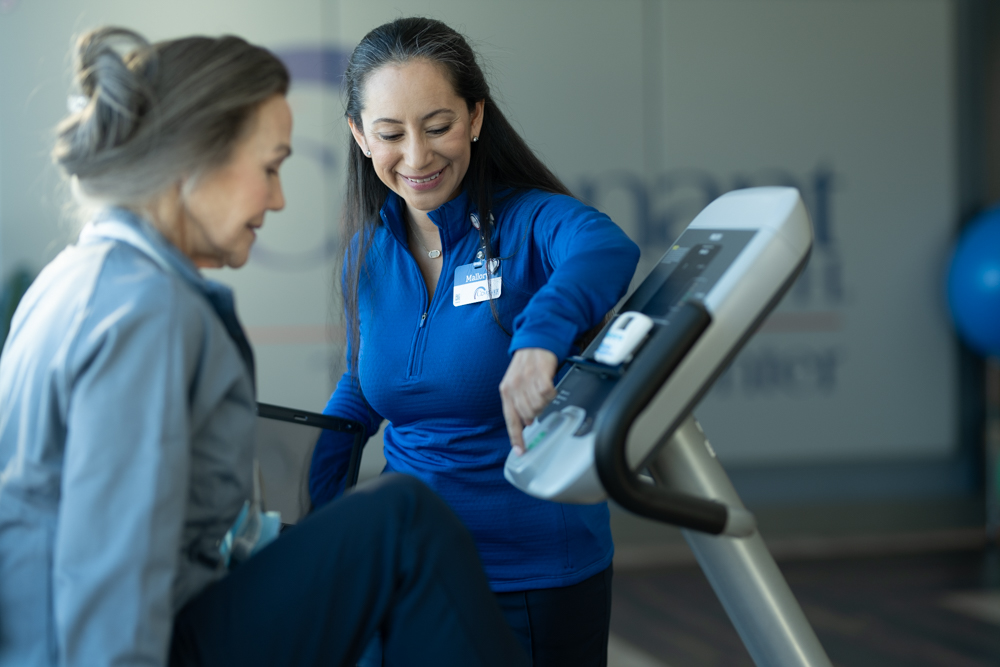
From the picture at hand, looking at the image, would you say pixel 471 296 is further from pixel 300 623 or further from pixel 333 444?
pixel 300 623

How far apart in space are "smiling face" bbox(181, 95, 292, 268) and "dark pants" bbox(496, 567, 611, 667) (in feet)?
2.30

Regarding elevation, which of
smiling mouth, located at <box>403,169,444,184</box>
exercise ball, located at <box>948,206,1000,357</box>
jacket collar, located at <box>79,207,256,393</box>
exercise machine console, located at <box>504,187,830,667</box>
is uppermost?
jacket collar, located at <box>79,207,256,393</box>

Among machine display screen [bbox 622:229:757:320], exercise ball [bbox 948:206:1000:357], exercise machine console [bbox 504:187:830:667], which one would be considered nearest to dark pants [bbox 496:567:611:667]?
exercise machine console [bbox 504:187:830:667]

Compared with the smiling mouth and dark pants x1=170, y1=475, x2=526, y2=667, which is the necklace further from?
dark pants x1=170, y1=475, x2=526, y2=667

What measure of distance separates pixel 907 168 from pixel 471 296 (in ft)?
Result: 11.3

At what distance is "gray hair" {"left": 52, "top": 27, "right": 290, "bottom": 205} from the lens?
93 centimetres

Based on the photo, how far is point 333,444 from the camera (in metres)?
1.50

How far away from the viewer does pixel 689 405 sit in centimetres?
98

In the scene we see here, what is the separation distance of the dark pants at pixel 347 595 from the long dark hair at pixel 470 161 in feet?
1.53

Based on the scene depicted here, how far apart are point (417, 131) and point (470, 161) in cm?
16

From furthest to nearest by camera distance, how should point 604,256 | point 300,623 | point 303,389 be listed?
point 303,389 → point 604,256 → point 300,623

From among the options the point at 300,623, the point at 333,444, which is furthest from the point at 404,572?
the point at 333,444

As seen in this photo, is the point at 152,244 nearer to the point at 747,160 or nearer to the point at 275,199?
the point at 275,199

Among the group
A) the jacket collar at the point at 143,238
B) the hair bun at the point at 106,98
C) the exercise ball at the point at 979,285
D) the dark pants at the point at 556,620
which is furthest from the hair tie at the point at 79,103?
the exercise ball at the point at 979,285
